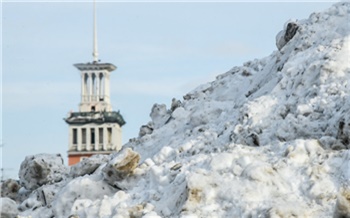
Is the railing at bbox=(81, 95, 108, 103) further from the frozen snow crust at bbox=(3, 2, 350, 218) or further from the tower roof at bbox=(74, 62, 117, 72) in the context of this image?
the frozen snow crust at bbox=(3, 2, 350, 218)

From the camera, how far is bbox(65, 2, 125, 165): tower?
134125mm

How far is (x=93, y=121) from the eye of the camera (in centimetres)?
13712

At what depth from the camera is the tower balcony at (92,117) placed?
135625mm

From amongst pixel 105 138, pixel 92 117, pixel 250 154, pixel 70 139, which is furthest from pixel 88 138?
pixel 250 154

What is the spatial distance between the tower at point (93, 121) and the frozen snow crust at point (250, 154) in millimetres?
114825

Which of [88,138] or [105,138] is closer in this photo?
[88,138]

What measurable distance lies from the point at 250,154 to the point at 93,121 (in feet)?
403

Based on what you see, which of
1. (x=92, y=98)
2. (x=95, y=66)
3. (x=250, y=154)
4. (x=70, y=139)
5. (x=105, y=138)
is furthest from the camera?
(x=92, y=98)

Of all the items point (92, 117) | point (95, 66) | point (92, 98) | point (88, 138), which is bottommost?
point (88, 138)

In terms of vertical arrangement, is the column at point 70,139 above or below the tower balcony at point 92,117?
below

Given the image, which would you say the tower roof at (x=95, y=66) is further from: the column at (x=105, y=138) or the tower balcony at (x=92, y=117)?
the column at (x=105, y=138)

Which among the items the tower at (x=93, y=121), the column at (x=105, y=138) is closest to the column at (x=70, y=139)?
the tower at (x=93, y=121)

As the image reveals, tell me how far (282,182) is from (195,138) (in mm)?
3076

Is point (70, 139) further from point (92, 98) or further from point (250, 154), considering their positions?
point (250, 154)
